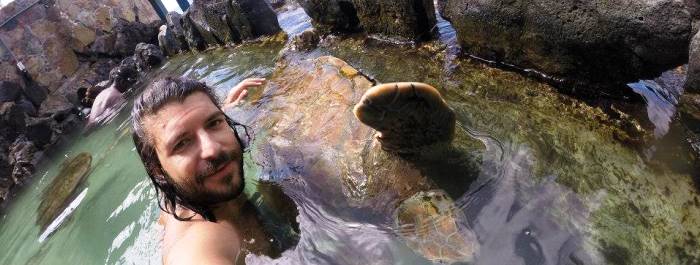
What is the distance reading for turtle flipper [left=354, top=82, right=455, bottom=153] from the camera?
1661 mm

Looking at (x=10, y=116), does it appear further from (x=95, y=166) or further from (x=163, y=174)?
(x=163, y=174)

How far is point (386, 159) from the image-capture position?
7.11 ft

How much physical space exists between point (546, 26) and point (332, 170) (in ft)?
5.95

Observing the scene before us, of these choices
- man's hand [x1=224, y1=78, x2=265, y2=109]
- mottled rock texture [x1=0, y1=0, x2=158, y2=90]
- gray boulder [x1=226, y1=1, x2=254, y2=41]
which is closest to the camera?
man's hand [x1=224, y1=78, x2=265, y2=109]

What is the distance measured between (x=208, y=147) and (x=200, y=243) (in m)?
0.50

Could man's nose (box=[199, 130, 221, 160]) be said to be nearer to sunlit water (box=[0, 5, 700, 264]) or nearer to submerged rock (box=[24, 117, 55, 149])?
sunlit water (box=[0, 5, 700, 264])

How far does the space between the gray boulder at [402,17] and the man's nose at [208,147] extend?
2.91 metres

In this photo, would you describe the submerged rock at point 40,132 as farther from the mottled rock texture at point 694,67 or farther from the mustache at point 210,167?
the mottled rock texture at point 694,67

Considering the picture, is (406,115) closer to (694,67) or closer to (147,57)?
(694,67)

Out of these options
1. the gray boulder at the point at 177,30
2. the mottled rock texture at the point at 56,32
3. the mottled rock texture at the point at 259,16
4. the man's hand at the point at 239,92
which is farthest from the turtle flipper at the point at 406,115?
the mottled rock texture at the point at 56,32

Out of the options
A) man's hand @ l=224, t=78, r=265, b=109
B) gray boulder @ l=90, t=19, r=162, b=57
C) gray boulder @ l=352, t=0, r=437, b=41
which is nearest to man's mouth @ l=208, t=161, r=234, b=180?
man's hand @ l=224, t=78, r=265, b=109

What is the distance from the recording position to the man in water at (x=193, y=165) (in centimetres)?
219

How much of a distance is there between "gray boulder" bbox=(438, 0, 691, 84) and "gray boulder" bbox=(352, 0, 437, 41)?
29.5 inches

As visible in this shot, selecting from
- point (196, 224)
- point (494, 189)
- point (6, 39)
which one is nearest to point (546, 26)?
point (494, 189)
